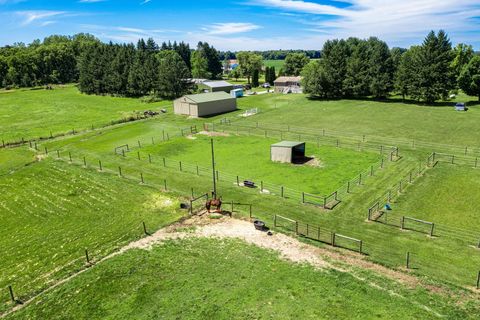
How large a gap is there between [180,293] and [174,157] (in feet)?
82.5

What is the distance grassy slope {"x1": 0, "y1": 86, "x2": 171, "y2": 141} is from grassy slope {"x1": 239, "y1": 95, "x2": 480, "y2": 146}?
27698 mm

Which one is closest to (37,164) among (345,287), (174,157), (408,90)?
(174,157)

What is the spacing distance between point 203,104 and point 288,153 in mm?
30634

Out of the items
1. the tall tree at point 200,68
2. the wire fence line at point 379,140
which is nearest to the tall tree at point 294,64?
the tall tree at point 200,68

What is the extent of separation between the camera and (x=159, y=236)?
2378 centimetres

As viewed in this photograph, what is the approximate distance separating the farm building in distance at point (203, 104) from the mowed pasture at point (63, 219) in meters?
29.4

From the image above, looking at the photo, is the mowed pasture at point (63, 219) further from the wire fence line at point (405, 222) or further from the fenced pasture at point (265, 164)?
the wire fence line at point (405, 222)

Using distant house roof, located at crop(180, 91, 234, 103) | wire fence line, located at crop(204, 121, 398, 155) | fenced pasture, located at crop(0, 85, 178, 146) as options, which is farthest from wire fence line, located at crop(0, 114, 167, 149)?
wire fence line, located at crop(204, 121, 398, 155)

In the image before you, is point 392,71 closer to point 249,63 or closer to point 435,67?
point 435,67

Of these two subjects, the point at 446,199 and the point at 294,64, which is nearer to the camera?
the point at 446,199

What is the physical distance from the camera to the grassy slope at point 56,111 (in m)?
60.1

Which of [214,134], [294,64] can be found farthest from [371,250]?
[294,64]

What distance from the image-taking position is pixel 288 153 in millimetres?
37625

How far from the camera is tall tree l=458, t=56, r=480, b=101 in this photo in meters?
66.9
